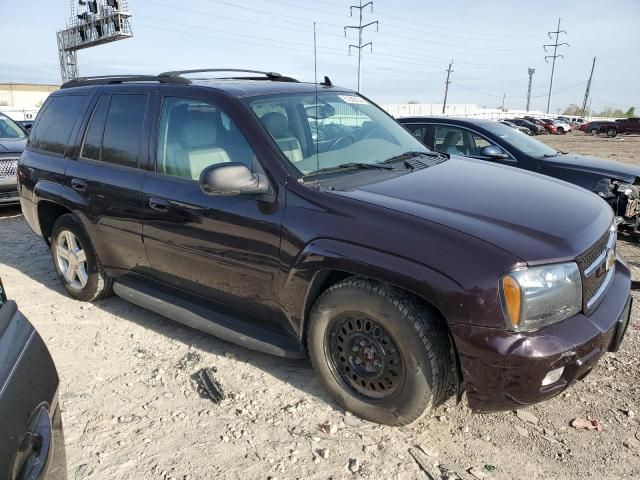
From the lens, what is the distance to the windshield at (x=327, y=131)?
317 centimetres

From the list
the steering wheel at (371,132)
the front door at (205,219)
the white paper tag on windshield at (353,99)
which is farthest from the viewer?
the white paper tag on windshield at (353,99)

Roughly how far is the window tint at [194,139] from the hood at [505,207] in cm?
90

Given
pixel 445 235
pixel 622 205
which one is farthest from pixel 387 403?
pixel 622 205

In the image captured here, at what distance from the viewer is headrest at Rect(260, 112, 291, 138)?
3166 mm

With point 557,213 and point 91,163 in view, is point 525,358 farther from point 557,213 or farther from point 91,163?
point 91,163

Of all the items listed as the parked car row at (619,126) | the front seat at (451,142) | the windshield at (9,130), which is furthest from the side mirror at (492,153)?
the parked car row at (619,126)

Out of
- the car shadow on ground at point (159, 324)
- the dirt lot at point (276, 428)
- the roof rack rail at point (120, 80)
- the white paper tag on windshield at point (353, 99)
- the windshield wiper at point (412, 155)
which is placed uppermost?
the roof rack rail at point (120, 80)

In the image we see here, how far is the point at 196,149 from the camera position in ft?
11.3

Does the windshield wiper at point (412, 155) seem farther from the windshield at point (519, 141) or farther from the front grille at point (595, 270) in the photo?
the windshield at point (519, 141)

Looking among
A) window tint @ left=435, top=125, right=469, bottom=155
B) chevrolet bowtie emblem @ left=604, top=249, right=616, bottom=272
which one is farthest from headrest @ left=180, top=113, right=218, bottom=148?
window tint @ left=435, top=125, right=469, bottom=155

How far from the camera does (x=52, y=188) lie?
4.47 meters

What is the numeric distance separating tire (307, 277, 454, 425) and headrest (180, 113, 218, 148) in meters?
1.34

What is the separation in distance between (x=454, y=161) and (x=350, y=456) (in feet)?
7.14

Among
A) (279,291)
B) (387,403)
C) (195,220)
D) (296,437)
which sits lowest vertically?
(296,437)
